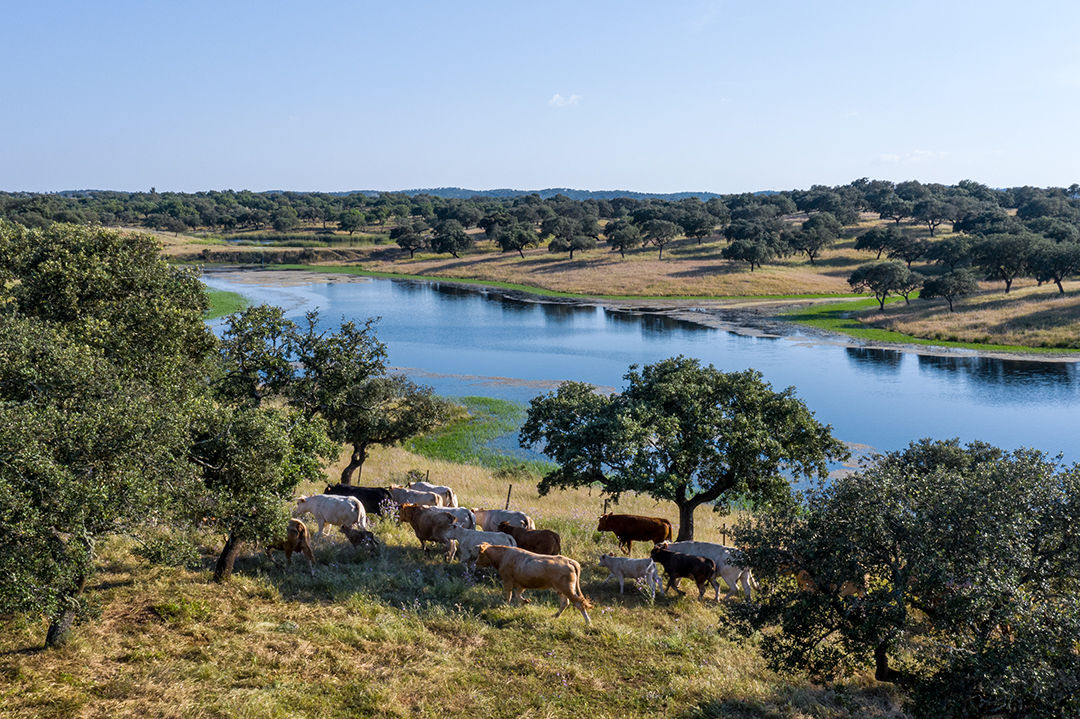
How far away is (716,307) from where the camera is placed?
91.1 meters

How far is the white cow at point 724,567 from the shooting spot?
18234mm

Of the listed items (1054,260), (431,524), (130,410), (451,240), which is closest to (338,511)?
(431,524)

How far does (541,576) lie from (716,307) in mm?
79281

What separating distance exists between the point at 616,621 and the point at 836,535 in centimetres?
585

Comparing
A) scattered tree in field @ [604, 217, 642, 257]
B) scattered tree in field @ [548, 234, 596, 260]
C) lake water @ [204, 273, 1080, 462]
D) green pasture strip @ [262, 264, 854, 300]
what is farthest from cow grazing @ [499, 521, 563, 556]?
scattered tree in field @ [604, 217, 642, 257]

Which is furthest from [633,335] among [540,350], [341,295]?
[341,295]

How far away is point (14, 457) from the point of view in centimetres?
968

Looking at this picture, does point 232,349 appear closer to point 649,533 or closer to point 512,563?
point 512,563

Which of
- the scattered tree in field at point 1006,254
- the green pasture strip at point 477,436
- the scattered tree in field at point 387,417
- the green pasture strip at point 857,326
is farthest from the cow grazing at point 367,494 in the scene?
the scattered tree in field at point 1006,254

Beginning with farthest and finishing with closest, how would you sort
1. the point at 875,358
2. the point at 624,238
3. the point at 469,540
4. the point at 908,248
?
the point at 624,238
the point at 908,248
the point at 875,358
the point at 469,540

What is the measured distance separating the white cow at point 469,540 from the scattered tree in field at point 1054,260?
267 feet

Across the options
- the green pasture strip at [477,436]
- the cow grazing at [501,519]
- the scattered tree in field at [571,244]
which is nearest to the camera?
the cow grazing at [501,519]

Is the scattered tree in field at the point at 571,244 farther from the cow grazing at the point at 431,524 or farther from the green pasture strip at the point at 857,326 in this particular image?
the cow grazing at the point at 431,524

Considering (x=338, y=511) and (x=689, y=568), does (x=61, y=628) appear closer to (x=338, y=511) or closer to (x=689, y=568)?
(x=338, y=511)
